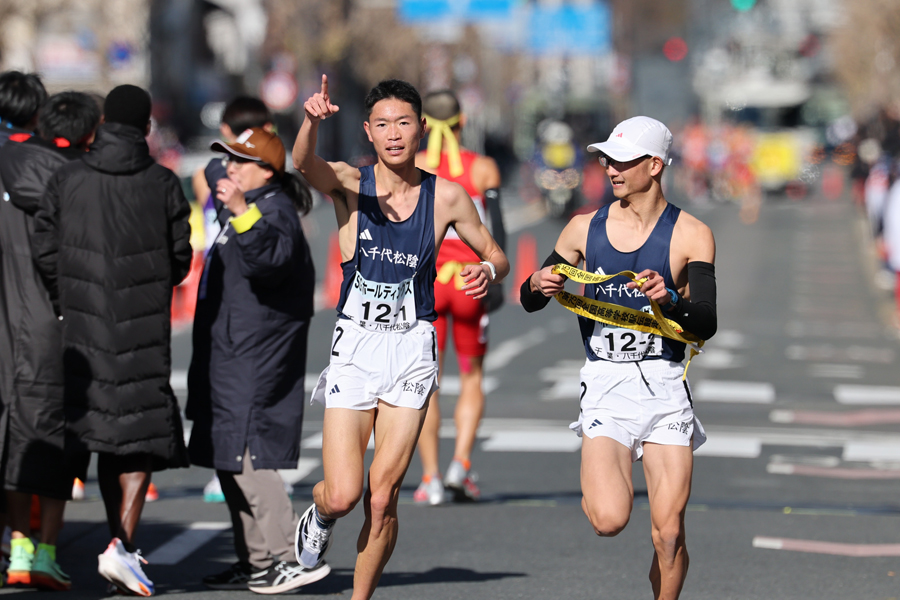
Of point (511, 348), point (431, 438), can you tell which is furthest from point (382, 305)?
point (511, 348)

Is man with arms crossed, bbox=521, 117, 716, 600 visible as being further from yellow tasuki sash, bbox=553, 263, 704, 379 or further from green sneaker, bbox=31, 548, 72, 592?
green sneaker, bbox=31, 548, 72, 592

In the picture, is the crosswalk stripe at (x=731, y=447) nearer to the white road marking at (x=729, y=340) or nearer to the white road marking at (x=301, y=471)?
the white road marking at (x=301, y=471)

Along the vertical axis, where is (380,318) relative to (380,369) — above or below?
above

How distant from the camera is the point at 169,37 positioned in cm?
5531

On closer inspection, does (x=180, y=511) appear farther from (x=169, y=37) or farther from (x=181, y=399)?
(x=169, y=37)

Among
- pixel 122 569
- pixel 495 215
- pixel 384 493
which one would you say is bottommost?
pixel 122 569

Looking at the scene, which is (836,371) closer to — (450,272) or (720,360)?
(720,360)

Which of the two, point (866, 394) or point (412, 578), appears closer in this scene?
point (412, 578)

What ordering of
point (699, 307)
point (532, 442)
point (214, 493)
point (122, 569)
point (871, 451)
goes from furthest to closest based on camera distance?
point (532, 442) → point (871, 451) → point (214, 493) → point (122, 569) → point (699, 307)

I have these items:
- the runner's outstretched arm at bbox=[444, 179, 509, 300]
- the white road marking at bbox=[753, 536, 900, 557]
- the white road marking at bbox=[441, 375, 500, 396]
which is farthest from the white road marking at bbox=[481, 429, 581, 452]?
the runner's outstretched arm at bbox=[444, 179, 509, 300]

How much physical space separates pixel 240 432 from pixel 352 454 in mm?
922

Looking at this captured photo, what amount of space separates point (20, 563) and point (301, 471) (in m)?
3.28

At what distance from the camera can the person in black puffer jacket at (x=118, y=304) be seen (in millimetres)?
5922

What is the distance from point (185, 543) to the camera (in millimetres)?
7246
